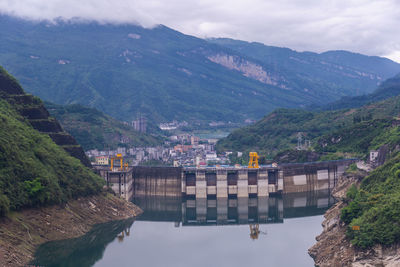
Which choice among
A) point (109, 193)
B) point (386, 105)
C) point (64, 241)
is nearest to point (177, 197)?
point (109, 193)

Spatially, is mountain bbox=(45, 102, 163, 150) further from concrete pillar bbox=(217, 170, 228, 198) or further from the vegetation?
the vegetation

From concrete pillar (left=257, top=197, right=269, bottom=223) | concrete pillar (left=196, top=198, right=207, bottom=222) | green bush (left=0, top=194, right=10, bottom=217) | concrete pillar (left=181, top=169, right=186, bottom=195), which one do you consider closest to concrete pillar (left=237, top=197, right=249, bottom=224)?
concrete pillar (left=257, top=197, right=269, bottom=223)

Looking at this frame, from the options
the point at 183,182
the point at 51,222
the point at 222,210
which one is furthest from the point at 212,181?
the point at 51,222

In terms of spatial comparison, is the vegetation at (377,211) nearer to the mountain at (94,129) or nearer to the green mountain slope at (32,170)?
the green mountain slope at (32,170)

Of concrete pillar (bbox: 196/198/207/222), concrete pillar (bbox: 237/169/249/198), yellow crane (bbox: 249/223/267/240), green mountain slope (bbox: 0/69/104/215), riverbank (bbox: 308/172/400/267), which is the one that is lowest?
yellow crane (bbox: 249/223/267/240)

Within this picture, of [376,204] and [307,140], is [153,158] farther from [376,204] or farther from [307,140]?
[376,204]

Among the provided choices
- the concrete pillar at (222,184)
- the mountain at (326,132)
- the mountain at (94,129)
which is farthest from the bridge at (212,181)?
the mountain at (94,129)
